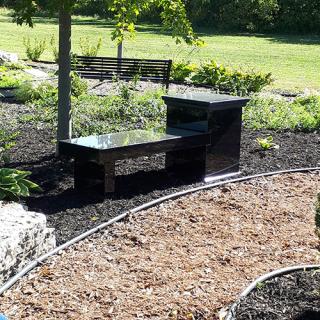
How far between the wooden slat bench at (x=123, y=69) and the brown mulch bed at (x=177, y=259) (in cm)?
806

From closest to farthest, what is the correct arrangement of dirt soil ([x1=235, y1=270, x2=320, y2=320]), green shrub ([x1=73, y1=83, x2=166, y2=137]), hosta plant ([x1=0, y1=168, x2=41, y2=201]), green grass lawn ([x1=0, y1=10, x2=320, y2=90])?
dirt soil ([x1=235, y1=270, x2=320, y2=320])
hosta plant ([x1=0, y1=168, x2=41, y2=201])
green shrub ([x1=73, y1=83, x2=166, y2=137])
green grass lawn ([x1=0, y1=10, x2=320, y2=90])

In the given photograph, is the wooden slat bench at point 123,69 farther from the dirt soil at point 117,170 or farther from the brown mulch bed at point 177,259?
the brown mulch bed at point 177,259

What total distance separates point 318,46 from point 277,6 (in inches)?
313

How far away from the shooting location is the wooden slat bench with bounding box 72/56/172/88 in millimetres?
15173

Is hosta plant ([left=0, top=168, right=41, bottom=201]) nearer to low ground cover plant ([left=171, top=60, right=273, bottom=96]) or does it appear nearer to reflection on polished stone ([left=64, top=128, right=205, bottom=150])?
reflection on polished stone ([left=64, top=128, right=205, bottom=150])

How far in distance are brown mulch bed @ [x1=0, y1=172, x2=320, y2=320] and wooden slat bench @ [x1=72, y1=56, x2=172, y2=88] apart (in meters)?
8.06

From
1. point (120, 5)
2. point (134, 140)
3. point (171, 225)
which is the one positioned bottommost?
point (171, 225)

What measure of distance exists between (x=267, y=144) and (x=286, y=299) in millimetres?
4651

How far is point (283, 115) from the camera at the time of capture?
11367 millimetres

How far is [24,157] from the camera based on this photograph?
8.45 meters

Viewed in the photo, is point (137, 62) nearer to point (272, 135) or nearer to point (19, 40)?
point (272, 135)

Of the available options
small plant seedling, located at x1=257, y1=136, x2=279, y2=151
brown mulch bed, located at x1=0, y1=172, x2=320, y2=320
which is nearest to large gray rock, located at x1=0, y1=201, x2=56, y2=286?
brown mulch bed, located at x1=0, y1=172, x2=320, y2=320

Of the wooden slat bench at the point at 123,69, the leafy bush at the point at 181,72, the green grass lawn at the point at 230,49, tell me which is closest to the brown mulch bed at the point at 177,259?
the wooden slat bench at the point at 123,69

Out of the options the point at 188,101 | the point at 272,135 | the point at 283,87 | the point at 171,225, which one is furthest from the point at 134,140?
the point at 283,87
